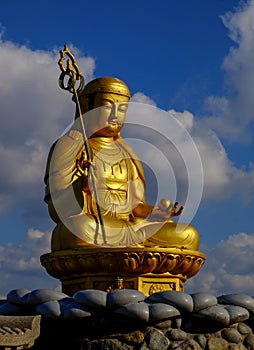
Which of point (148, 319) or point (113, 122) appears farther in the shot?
point (113, 122)

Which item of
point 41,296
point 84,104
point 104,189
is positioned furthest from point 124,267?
point 84,104

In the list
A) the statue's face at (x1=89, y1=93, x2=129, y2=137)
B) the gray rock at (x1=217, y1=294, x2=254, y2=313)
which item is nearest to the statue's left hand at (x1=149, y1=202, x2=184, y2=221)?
the statue's face at (x1=89, y1=93, x2=129, y2=137)

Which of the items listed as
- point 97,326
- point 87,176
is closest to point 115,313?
point 97,326

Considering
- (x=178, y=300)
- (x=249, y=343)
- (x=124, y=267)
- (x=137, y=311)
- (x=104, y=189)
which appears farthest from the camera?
(x=104, y=189)

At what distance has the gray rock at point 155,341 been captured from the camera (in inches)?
200

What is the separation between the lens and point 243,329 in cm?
541

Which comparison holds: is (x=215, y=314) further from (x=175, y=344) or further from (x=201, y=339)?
(x=175, y=344)

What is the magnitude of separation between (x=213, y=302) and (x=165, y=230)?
298cm

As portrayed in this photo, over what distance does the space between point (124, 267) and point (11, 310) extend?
91.7 inches

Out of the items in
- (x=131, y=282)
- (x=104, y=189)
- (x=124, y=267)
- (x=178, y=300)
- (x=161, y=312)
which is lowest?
(x=161, y=312)

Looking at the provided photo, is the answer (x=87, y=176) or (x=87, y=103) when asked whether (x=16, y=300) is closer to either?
(x=87, y=176)

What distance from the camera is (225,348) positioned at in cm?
523

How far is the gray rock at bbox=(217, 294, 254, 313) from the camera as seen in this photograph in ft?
17.8

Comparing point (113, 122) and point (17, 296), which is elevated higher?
point (113, 122)
